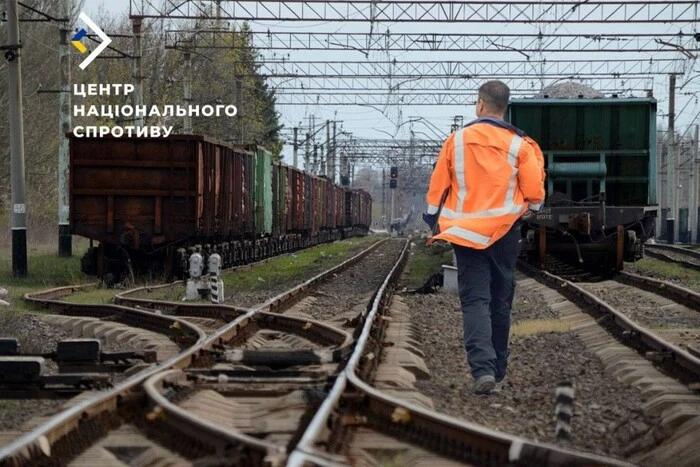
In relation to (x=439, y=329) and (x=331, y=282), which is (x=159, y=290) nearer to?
(x=331, y=282)

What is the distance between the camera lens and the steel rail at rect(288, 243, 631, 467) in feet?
16.1

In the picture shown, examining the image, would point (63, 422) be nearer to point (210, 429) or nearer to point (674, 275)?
point (210, 429)

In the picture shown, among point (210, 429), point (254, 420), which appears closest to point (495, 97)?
point (254, 420)

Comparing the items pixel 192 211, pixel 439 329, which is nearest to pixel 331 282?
pixel 192 211

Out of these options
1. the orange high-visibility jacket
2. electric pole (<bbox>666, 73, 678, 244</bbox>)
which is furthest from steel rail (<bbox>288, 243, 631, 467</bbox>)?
electric pole (<bbox>666, 73, 678, 244</bbox>)

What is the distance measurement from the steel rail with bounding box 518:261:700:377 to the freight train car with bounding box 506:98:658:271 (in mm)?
2275

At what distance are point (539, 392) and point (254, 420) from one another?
2.25 metres

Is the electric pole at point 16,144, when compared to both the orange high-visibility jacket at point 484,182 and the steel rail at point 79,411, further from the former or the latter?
the orange high-visibility jacket at point 484,182

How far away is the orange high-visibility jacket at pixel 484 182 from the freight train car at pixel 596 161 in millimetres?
13977

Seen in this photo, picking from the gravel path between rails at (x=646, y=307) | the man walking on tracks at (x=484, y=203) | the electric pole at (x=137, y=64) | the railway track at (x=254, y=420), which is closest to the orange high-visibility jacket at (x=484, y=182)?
the man walking on tracks at (x=484, y=203)

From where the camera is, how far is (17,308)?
15.8 metres

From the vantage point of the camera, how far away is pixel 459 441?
556cm

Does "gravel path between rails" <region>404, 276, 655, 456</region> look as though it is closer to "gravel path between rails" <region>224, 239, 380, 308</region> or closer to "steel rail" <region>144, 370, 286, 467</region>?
"steel rail" <region>144, 370, 286, 467</region>

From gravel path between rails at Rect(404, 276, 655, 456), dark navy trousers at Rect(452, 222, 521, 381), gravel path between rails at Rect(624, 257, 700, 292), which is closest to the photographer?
gravel path between rails at Rect(404, 276, 655, 456)
